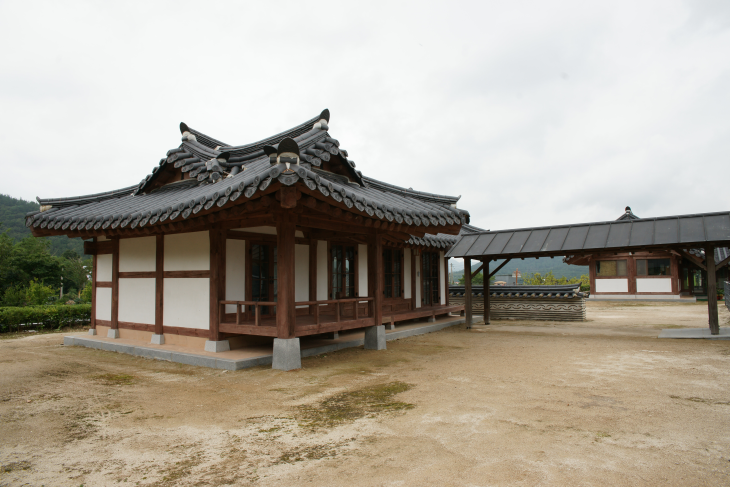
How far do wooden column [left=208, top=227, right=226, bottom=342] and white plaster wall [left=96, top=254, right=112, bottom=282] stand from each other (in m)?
3.94

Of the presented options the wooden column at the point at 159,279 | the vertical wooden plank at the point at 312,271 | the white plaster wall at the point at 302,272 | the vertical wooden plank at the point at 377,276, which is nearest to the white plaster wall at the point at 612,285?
the vertical wooden plank at the point at 377,276

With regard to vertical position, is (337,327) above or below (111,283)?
below

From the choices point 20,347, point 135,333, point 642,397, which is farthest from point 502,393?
point 20,347

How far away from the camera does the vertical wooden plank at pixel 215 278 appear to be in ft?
25.8

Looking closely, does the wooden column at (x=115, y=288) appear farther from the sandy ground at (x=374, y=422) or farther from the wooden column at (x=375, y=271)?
the wooden column at (x=375, y=271)

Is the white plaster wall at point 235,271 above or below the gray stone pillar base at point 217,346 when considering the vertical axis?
above

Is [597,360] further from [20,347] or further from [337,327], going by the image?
[20,347]

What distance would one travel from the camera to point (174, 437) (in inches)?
163

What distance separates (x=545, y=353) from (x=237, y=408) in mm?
6406

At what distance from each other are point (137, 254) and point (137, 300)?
1.01 meters

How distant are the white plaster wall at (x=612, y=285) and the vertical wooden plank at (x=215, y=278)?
27649mm

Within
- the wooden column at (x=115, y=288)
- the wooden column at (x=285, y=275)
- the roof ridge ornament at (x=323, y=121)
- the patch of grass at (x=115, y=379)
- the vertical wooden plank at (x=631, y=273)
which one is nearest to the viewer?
the patch of grass at (x=115, y=379)

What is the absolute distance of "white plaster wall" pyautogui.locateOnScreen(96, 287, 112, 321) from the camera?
10133 millimetres

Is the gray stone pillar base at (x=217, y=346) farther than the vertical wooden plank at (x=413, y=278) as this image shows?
No
